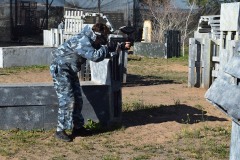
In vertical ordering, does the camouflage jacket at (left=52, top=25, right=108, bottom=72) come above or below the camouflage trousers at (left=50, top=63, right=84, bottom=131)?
above

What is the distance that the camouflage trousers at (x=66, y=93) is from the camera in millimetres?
6258

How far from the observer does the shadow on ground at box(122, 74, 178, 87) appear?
12.2m

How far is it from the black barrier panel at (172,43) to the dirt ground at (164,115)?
891 cm

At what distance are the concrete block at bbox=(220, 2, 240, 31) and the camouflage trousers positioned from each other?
172 inches

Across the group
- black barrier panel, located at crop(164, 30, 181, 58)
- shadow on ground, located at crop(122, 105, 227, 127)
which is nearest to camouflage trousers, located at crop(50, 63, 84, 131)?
shadow on ground, located at crop(122, 105, 227, 127)

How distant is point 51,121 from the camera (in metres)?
6.86

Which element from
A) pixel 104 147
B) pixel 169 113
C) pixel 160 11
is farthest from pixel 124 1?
pixel 104 147

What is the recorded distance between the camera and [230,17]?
1008 centimetres

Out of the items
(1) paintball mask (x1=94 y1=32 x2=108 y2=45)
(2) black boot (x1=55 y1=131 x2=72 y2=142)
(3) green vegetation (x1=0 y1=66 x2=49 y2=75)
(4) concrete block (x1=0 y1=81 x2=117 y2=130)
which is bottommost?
(2) black boot (x1=55 y1=131 x2=72 y2=142)

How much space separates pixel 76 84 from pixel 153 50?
47.6ft

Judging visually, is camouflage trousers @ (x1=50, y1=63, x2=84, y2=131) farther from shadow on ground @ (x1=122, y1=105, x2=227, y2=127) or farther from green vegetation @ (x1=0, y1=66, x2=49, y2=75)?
green vegetation @ (x1=0, y1=66, x2=49, y2=75)

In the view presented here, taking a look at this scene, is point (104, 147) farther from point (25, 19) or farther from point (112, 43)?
point (25, 19)

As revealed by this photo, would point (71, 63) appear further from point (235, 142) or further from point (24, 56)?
point (24, 56)

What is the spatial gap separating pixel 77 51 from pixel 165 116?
2.19 metres
